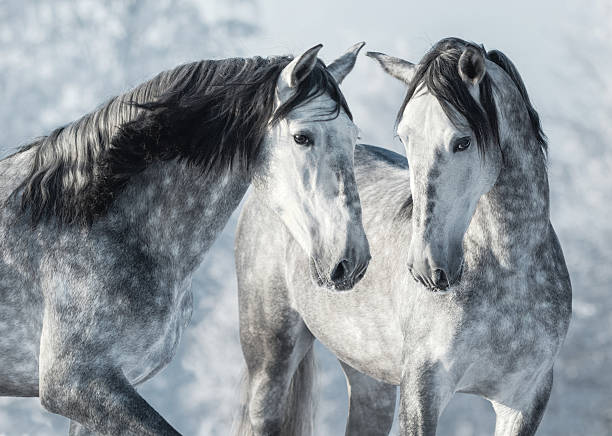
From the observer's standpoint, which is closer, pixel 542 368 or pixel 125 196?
pixel 125 196

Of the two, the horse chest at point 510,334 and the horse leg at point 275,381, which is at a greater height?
the horse chest at point 510,334

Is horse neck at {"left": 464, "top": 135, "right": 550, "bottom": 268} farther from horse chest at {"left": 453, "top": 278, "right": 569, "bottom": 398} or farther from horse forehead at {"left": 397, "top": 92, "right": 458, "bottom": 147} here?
horse forehead at {"left": 397, "top": 92, "right": 458, "bottom": 147}

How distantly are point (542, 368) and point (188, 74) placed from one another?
2283 mm

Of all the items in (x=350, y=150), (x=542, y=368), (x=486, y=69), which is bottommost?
(x=542, y=368)

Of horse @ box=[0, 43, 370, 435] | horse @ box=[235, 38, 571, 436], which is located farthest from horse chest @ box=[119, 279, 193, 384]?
horse @ box=[235, 38, 571, 436]

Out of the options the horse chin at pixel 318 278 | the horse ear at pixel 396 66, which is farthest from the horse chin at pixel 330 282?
the horse ear at pixel 396 66

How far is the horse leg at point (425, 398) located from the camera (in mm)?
5133

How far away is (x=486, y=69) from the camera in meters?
4.95

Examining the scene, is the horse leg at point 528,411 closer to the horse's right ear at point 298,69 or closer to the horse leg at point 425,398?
the horse leg at point 425,398

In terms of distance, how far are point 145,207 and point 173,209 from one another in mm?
135

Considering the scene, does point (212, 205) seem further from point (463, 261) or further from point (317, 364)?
point (317, 364)

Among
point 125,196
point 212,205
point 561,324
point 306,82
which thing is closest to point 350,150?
point 306,82

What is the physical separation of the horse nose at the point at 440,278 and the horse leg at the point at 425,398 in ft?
1.87

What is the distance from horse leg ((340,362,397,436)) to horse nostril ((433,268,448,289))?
253cm
